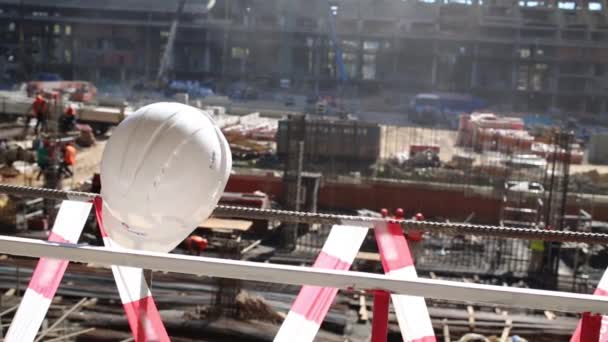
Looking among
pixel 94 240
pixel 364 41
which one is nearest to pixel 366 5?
pixel 364 41

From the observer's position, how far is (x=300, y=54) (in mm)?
33062

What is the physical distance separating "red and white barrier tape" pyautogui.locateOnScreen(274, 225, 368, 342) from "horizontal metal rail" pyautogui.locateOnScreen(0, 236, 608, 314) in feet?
0.76

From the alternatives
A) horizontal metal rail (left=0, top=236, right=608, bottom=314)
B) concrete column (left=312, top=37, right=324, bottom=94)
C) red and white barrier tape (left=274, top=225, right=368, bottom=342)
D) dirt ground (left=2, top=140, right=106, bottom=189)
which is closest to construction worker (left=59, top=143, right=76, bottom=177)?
dirt ground (left=2, top=140, right=106, bottom=189)

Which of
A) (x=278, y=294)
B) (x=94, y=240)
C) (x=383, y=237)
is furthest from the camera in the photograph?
(x=94, y=240)

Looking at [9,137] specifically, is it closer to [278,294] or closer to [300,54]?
[278,294]

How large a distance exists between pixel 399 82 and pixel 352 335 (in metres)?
28.3

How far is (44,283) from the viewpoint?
1.37 m

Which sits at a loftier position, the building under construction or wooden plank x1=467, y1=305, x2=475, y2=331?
the building under construction

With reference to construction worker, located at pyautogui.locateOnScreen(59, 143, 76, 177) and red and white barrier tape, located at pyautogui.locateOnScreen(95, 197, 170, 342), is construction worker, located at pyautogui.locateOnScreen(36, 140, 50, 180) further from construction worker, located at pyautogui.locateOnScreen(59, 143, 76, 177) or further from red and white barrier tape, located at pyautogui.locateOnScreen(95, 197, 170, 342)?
red and white barrier tape, located at pyautogui.locateOnScreen(95, 197, 170, 342)

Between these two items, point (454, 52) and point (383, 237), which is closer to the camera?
point (383, 237)

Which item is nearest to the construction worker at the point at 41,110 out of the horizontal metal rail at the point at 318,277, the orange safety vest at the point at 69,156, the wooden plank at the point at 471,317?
the orange safety vest at the point at 69,156

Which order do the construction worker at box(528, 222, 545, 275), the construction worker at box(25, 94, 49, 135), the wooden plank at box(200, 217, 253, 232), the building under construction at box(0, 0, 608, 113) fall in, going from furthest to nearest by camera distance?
the building under construction at box(0, 0, 608, 113) < the construction worker at box(25, 94, 49, 135) < the wooden plank at box(200, 217, 253, 232) < the construction worker at box(528, 222, 545, 275)

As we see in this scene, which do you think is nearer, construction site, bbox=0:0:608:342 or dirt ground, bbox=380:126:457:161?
construction site, bbox=0:0:608:342

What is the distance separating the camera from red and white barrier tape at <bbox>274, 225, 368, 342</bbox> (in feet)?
4.14
